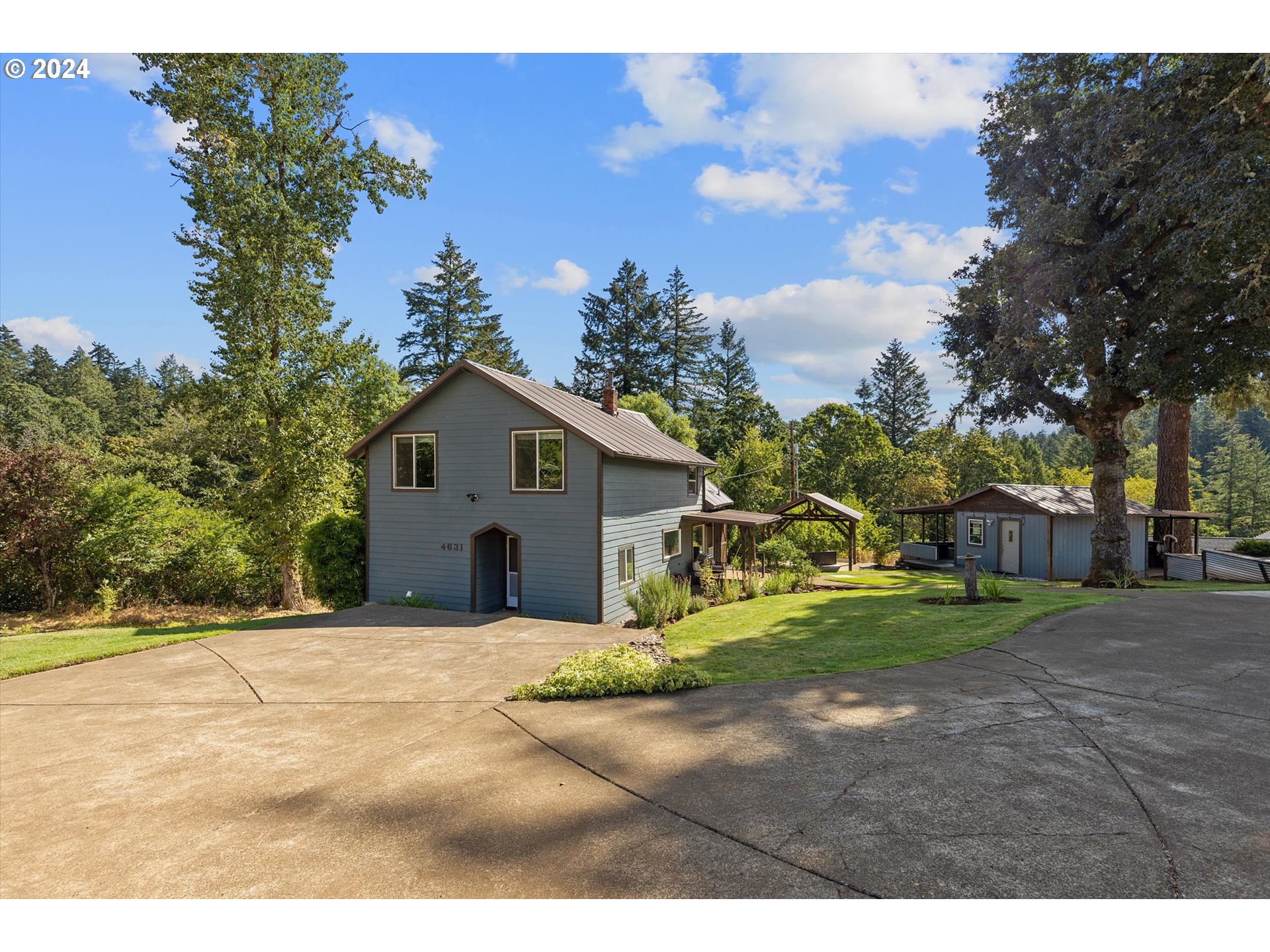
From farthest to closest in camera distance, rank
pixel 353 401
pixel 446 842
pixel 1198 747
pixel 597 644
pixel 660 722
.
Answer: pixel 353 401 < pixel 597 644 < pixel 660 722 < pixel 1198 747 < pixel 446 842

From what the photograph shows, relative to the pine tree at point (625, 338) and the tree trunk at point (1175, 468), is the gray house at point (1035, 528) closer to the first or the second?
the tree trunk at point (1175, 468)

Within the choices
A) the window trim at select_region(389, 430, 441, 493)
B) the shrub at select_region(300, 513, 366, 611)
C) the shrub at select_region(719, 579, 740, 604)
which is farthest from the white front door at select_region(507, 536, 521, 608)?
the shrub at select_region(719, 579, 740, 604)

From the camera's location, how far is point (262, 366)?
17078 mm

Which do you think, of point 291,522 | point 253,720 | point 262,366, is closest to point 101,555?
point 291,522

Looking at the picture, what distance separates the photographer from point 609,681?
758cm

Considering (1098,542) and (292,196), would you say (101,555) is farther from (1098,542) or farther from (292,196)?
(1098,542)

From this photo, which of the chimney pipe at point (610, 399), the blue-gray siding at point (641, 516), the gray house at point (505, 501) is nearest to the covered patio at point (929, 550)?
the blue-gray siding at point (641, 516)

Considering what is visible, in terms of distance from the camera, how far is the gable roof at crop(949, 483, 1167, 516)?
23.1 metres

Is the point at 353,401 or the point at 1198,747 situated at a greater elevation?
the point at 353,401

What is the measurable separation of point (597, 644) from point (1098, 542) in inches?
658

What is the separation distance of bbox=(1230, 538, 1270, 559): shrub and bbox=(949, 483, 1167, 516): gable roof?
2.40 metres

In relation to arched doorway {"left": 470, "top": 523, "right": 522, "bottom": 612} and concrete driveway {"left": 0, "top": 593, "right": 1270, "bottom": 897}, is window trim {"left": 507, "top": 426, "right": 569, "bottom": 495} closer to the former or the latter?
arched doorway {"left": 470, "top": 523, "right": 522, "bottom": 612}

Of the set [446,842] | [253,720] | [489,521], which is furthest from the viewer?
[489,521]

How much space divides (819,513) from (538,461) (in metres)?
17.3
